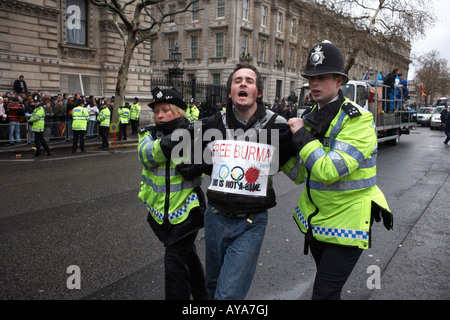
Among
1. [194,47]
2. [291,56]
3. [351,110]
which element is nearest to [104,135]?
[351,110]

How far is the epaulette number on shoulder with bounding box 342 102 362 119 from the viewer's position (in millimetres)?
2234

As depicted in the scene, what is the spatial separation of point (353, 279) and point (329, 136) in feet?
7.15

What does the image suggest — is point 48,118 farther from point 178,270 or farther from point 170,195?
point 178,270

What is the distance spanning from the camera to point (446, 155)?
47.4ft

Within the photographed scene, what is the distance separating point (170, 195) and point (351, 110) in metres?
1.46

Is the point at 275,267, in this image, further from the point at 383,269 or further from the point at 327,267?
the point at 327,267

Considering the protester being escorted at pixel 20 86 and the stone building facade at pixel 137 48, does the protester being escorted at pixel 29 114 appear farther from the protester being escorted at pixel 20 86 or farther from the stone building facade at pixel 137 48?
the stone building facade at pixel 137 48

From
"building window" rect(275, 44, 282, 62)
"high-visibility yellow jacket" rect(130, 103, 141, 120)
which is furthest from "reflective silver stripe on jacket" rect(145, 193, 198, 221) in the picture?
"building window" rect(275, 44, 282, 62)

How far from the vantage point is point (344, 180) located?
2.26m

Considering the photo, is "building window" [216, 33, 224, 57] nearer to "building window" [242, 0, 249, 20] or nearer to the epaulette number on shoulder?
"building window" [242, 0, 249, 20]

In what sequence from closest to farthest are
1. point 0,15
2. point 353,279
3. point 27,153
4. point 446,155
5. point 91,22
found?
point 353,279 → point 27,153 → point 446,155 → point 0,15 → point 91,22

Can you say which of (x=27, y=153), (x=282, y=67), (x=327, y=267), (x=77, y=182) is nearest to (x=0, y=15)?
(x=27, y=153)

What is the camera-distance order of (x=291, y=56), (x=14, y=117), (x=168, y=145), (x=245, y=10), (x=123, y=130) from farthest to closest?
(x=291, y=56) < (x=245, y=10) < (x=123, y=130) < (x=14, y=117) < (x=168, y=145)

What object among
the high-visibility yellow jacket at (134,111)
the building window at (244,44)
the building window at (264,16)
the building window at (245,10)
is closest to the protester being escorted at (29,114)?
the high-visibility yellow jacket at (134,111)
